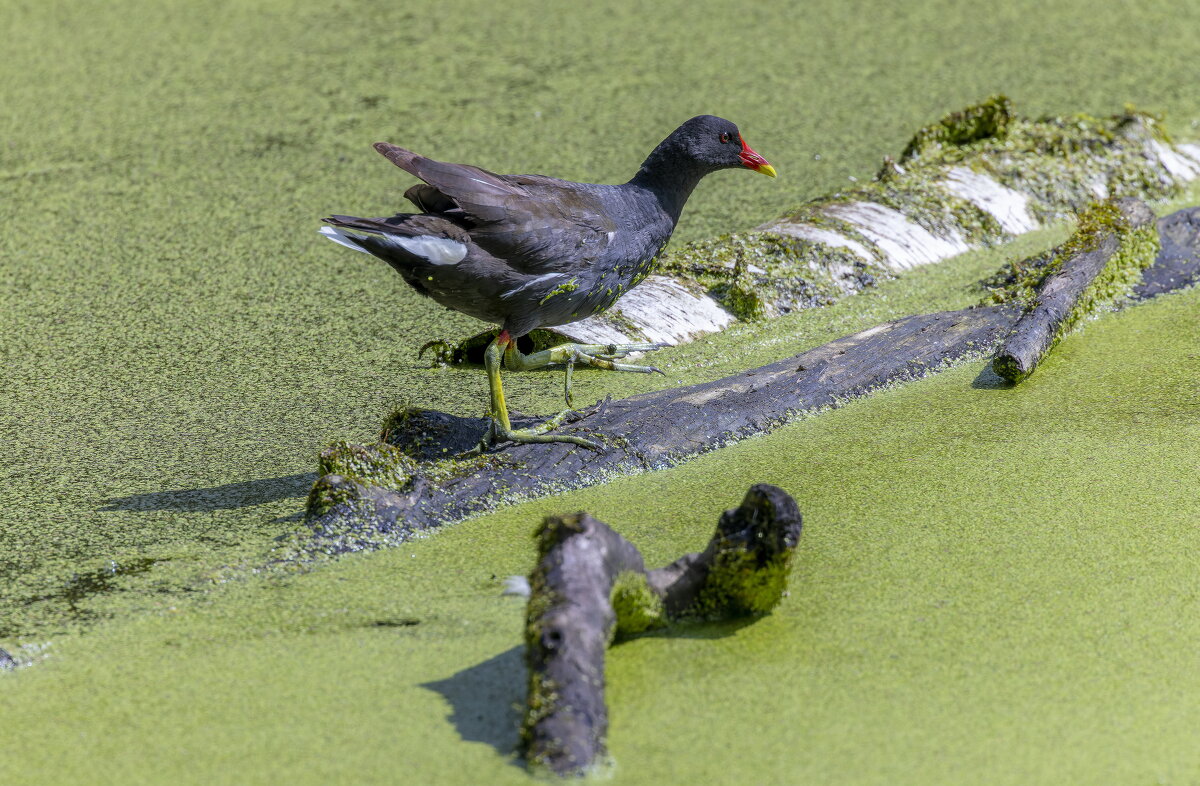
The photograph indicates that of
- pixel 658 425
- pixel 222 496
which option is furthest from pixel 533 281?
pixel 222 496

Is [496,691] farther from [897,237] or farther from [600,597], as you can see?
[897,237]

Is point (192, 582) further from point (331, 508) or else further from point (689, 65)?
point (689, 65)

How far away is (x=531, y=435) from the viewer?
244 centimetres

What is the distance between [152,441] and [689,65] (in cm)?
325

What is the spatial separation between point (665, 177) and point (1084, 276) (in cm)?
118

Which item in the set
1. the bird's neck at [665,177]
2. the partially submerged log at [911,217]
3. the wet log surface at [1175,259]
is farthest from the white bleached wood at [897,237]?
the bird's neck at [665,177]

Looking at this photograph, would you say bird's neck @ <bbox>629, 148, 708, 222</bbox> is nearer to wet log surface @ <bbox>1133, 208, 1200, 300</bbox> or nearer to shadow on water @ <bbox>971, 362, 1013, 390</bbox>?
shadow on water @ <bbox>971, 362, 1013, 390</bbox>

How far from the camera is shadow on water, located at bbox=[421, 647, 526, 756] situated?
1.63 metres

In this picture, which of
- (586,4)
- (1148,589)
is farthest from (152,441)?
(586,4)

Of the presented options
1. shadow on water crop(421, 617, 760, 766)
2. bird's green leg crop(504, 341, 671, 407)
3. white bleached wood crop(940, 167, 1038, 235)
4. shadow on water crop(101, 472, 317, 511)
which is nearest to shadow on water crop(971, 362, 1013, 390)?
bird's green leg crop(504, 341, 671, 407)

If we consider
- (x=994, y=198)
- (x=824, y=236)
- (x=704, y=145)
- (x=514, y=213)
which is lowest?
(x=824, y=236)

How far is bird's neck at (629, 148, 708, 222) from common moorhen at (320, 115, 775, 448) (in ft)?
0.25

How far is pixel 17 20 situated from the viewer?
5.68 meters

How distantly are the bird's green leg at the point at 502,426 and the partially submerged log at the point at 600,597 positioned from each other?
608 millimetres
